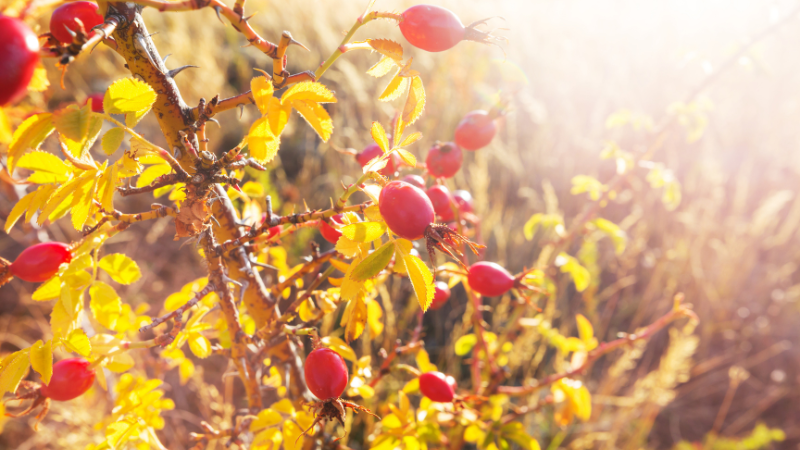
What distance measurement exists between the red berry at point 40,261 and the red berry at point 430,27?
0.70 meters

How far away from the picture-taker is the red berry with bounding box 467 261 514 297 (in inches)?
37.6

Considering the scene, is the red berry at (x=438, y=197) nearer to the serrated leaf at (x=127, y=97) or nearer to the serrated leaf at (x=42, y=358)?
the serrated leaf at (x=127, y=97)

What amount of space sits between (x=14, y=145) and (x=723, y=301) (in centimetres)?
378

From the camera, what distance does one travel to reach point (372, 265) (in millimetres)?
580

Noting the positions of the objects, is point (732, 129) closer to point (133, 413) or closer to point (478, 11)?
point (478, 11)

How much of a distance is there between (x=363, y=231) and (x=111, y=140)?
1.13 ft

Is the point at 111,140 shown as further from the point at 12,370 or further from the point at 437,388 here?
the point at 437,388

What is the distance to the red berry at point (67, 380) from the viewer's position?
0.80 meters

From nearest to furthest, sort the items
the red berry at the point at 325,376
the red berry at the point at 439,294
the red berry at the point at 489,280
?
the red berry at the point at 325,376
the red berry at the point at 489,280
the red berry at the point at 439,294

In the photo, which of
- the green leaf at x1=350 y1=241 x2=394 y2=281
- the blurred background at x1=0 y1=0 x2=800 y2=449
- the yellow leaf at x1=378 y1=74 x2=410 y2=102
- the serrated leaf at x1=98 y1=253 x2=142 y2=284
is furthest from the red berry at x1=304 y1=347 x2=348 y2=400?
the blurred background at x1=0 y1=0 x2=800 y2=449

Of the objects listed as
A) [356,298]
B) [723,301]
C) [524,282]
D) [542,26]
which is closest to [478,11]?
[542,26]

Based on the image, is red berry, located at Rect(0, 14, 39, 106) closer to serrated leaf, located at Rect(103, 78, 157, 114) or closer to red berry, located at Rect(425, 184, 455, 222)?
serrated leaf, located at Rect(103, 78, 157, 114)

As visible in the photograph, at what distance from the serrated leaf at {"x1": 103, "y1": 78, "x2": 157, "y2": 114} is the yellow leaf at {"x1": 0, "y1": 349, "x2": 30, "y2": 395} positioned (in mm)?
456

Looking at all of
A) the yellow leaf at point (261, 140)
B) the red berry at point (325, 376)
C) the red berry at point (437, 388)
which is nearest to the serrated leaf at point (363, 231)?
the yellow leaf at point (261, 140)
